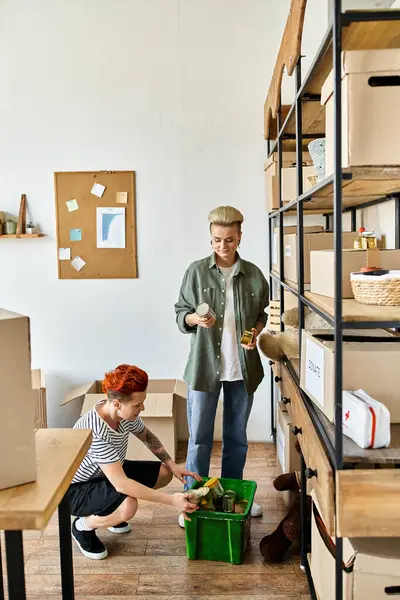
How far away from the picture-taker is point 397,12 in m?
1.40

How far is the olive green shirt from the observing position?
9.17 ft

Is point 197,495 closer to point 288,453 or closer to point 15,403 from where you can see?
point 288,453

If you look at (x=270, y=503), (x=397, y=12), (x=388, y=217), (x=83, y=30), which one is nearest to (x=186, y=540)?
(x=270, y=503)

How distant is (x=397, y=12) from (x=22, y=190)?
300cm

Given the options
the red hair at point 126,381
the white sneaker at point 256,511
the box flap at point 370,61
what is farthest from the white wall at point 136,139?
the box flap at point 370,61

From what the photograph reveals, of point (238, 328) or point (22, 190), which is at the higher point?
point (22, 190)

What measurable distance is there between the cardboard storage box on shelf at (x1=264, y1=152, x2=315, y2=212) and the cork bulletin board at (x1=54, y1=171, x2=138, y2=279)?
3.01 ft

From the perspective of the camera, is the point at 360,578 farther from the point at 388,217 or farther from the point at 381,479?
the point at 388,217

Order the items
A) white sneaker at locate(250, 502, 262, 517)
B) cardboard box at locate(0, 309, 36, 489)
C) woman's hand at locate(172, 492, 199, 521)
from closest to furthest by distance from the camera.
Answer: cardboard box at locate(0, 309, 36, 489)
woman's hand at locate(172, 492, 199, 521)
white sneaker at locate(250, 502, 262, 517)

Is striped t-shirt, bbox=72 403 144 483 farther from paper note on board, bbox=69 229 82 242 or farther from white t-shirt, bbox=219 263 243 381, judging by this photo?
paper note on board, bbox=69 229 82 242

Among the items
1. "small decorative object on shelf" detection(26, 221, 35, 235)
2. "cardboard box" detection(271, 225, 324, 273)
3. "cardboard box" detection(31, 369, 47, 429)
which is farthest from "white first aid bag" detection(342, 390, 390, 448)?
"small decorative object on shelf" detection(26, 221, 35, 235)

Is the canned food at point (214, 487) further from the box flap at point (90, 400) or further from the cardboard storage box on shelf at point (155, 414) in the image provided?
the box flap at point (90, 400)

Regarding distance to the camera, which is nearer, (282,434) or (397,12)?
(397,12)

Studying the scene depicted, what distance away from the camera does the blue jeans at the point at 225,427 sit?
283cm
